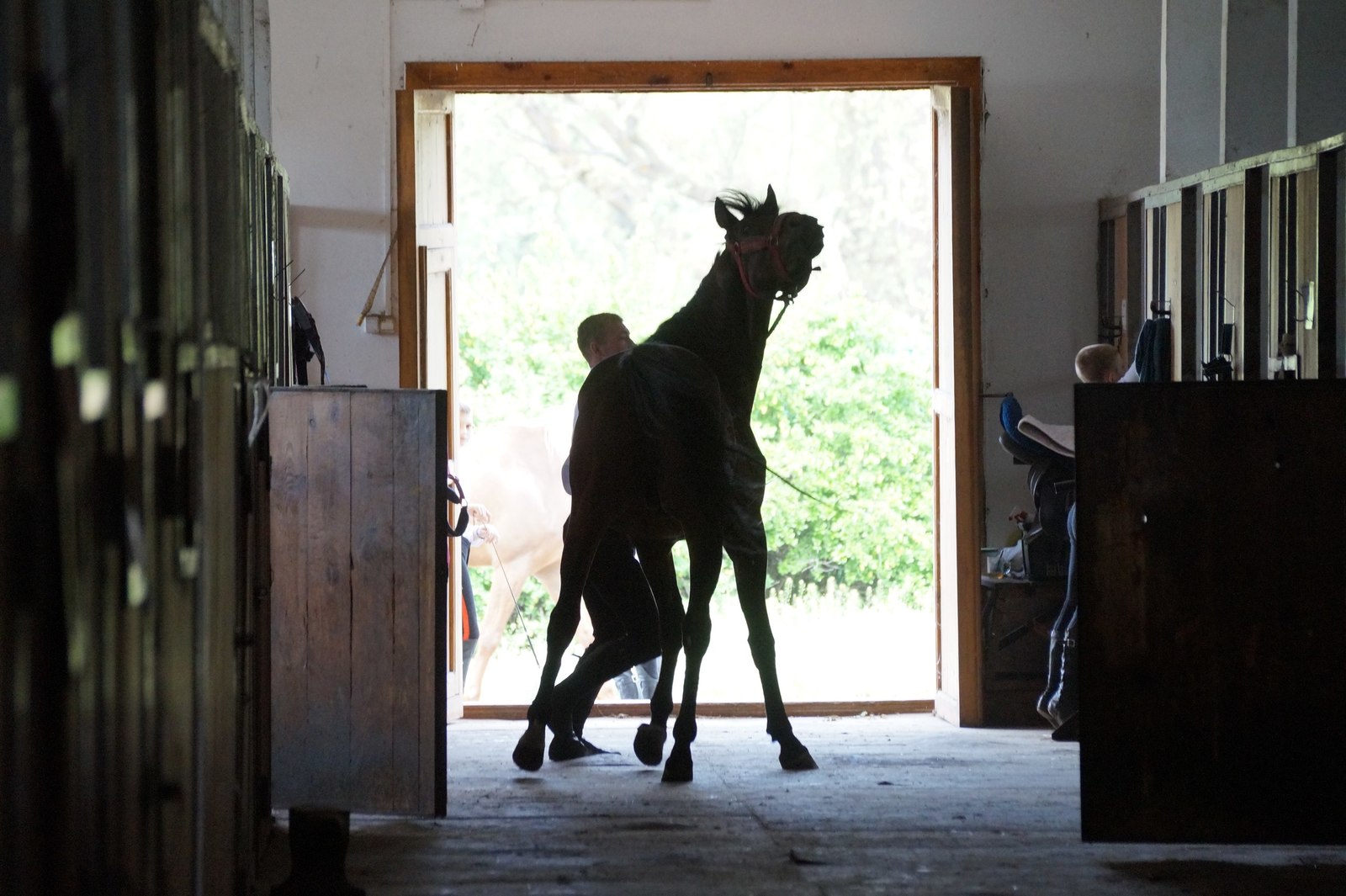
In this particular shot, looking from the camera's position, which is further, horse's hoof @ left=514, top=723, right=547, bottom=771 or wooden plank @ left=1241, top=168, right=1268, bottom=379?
wooden plank @ left=1241, top=168, right=1268, bottom=379

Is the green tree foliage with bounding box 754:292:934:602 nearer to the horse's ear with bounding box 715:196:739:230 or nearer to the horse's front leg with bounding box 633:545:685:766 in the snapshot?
the horse's front leg with bounding box 633:545:685:766

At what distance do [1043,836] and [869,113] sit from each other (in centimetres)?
1248

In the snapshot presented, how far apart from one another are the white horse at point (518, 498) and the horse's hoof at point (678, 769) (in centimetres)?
373

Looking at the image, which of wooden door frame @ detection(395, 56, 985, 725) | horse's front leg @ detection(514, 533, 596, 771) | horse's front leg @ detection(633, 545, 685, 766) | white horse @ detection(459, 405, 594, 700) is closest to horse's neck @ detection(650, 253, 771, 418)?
horse's front leg @ detection(633, 545, 685, 766)

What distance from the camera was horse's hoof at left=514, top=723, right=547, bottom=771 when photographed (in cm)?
427

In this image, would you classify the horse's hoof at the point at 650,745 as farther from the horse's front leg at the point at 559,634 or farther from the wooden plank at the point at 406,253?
the wooden plank at the point at 406,253

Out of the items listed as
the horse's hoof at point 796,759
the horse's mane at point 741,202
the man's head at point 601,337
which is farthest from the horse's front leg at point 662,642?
the horse's mane at point 741,202

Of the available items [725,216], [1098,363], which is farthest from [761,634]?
[1098,363]

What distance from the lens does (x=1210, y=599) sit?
10.4 feet

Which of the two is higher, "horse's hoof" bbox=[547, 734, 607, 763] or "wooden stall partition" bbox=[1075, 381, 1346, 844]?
"wooden stall partition" bbox=[1075, 381, 1346, 844]

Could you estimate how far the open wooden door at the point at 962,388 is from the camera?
5.75 meters

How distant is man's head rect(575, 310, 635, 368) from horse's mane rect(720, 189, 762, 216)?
687mm

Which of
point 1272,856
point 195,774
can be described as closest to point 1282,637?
point 1272,856

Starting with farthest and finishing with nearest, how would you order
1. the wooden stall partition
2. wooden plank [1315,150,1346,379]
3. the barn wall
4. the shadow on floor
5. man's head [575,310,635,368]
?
1. man's head [575,310,635,368]
2. wooden plank [1315,150,1346,379]
3. the wooden stall partition
4. the shadow on floor
5. the barn wall
